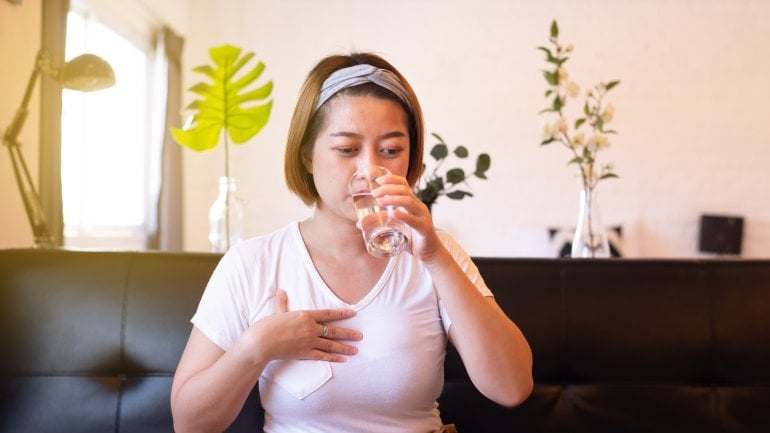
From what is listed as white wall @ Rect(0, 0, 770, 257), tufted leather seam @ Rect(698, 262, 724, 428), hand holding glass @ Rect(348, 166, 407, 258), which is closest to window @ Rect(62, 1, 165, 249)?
white wall @ Rect(0, 0, 770, 257)

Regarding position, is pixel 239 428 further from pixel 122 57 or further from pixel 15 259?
pixel 122 57

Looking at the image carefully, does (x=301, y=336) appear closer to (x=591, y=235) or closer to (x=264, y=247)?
(x=264, y=247)

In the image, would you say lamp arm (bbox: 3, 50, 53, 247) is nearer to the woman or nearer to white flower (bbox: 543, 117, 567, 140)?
the woman

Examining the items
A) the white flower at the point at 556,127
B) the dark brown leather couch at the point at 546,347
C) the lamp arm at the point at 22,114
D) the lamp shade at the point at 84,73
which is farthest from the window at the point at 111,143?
the white flower at the point at 556,127

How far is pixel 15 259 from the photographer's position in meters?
1.47

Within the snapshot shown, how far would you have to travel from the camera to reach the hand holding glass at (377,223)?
100cm

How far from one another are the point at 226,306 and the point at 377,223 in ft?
1.13

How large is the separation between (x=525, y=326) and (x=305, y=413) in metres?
0.51

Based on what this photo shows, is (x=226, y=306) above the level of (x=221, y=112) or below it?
below

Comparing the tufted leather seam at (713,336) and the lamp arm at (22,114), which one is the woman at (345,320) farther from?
the lamp arm at (22,114)

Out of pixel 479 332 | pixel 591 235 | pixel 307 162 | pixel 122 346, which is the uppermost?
pixel 307 162

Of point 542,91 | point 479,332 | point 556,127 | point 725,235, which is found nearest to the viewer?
point 479,332

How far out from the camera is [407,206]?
1.00m

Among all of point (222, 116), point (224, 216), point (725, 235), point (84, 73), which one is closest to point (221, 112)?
point (222, 116)
